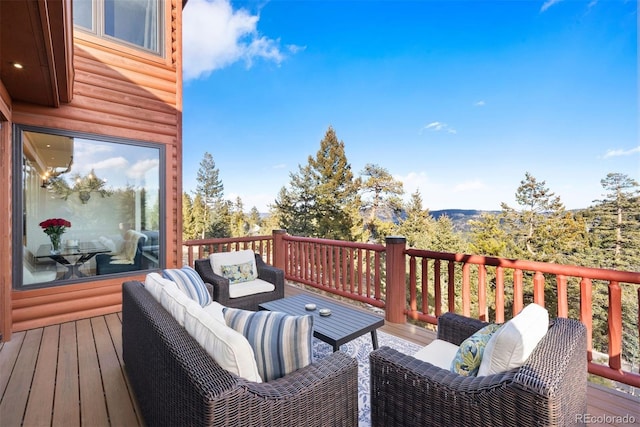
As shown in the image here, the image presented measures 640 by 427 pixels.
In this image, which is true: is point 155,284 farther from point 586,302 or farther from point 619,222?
point 619,222

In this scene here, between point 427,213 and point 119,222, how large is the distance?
20778 mm

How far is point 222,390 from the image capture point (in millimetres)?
1001

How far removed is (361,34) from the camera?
12.9m

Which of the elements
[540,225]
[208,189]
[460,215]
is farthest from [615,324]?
[208,189]

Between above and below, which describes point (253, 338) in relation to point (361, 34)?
below

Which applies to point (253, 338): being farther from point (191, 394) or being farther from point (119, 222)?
point (119, 222)

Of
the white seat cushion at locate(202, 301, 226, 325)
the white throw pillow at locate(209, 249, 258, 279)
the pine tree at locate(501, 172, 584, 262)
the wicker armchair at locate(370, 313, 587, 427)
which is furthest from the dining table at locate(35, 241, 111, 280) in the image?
the pine tree at locate(501, 172, 584, 262)

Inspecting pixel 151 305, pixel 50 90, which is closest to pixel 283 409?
pixel 151 305

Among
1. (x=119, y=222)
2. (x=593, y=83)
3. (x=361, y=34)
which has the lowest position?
(x=119, y=222)

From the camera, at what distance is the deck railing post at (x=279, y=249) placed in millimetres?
5461

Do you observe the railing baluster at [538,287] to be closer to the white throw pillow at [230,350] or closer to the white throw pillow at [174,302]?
the white throw pillow at [230,350]

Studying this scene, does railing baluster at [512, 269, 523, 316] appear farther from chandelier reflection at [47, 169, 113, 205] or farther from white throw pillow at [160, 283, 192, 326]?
chandelier reflection at [47, 169, 113, 205]

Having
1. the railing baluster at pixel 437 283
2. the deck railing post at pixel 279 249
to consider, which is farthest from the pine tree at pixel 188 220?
the railing baluster at pixel 437 283

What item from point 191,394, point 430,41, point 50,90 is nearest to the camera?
point 191,394
